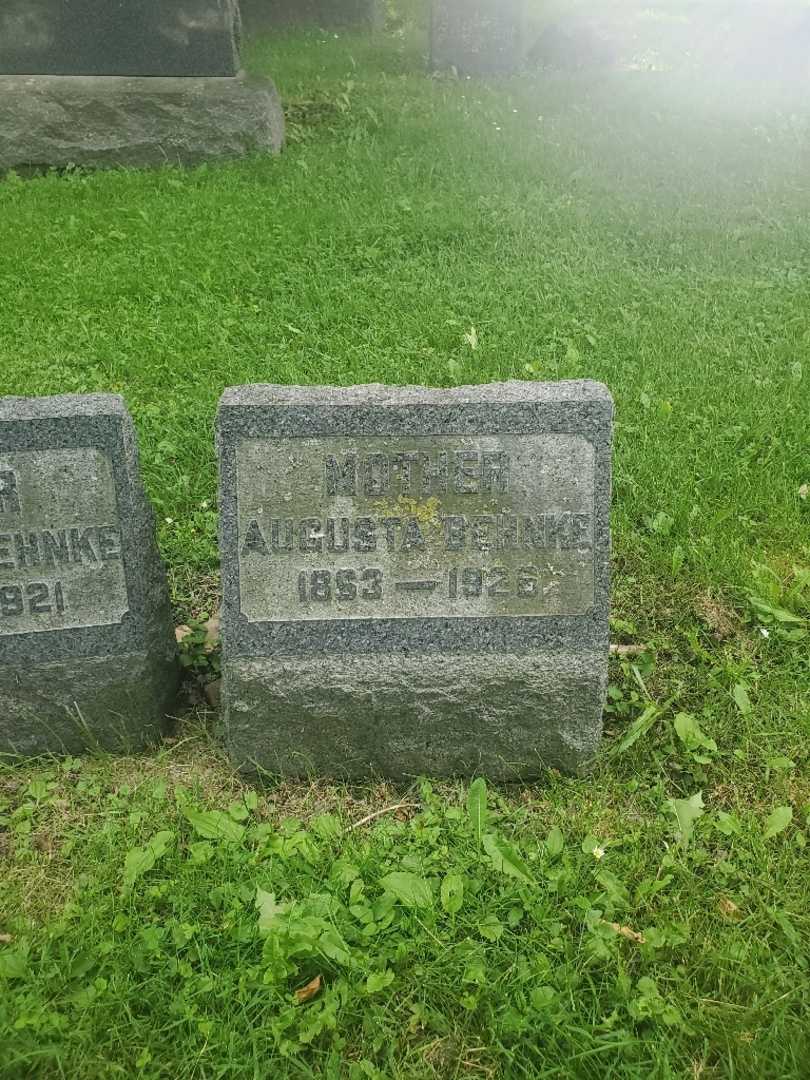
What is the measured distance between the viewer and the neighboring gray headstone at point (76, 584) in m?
2.57

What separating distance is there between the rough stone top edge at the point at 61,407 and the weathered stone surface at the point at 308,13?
36.1ft

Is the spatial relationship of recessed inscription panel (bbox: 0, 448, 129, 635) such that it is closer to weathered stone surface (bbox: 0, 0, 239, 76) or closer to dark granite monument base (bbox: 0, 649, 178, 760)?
dark granite monument base (bbox: 0, 649, 178, 760)

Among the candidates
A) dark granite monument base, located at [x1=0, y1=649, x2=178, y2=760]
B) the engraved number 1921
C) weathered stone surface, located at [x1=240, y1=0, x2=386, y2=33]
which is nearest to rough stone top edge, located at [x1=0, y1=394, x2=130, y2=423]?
the engraved number 1921

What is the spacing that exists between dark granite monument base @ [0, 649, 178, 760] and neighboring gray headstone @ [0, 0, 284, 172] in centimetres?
561

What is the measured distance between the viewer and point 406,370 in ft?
15.7

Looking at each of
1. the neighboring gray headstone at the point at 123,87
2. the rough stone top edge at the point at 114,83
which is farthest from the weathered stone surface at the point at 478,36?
the rough stone top edge at the point at 114,83

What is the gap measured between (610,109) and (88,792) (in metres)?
7.91

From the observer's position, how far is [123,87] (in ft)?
23.9

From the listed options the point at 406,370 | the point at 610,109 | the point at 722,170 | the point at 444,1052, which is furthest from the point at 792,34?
A: the point at 444,1052

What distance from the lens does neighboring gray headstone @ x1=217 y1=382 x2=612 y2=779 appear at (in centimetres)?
252

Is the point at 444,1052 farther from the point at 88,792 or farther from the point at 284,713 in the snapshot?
the point at 88,792

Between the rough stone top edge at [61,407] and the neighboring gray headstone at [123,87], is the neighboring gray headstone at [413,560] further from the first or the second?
the neighboring gray headstone at [123,87]

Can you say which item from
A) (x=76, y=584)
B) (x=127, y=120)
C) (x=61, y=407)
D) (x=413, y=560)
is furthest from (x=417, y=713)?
(x=127, y=120)

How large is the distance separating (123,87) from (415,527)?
6037mm
